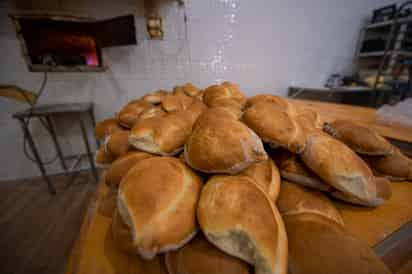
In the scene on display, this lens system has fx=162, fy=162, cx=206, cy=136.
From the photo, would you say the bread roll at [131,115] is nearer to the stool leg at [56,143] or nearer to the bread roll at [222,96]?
the bread roll at [222,96]

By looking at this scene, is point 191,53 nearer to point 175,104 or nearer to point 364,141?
point 175,104

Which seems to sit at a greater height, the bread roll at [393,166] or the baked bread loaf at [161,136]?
the baked bread loaf at [161,136]

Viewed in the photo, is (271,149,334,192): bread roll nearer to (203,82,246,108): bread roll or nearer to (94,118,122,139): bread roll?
(203,82,246,108): bread roll

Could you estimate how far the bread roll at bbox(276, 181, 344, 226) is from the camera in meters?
0.26

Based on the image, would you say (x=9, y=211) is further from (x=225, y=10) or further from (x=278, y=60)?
(x=278, y=60)

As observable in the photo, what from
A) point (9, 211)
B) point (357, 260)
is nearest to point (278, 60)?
point (357, 260)

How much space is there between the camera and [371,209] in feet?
1.02

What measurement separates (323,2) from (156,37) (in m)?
2.00

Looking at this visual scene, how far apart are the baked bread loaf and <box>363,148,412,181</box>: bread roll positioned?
1.40ft

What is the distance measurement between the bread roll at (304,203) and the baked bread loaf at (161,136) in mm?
213

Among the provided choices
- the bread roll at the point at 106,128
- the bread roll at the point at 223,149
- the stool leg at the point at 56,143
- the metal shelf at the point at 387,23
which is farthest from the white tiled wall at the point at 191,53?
the bread roll at the point at 223,149

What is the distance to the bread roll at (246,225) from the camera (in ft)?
0.62

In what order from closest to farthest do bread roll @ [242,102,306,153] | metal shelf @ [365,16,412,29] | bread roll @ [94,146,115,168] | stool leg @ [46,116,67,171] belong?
bread roll @ [242,102,306,153] → bread roll @ [94,146,115,168] → stool leg @ [46,116,67,171] → metal shelf @ [365,16,412,29]

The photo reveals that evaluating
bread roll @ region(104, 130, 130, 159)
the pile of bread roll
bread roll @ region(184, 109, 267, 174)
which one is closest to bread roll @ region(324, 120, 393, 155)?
the pile of bread roll
